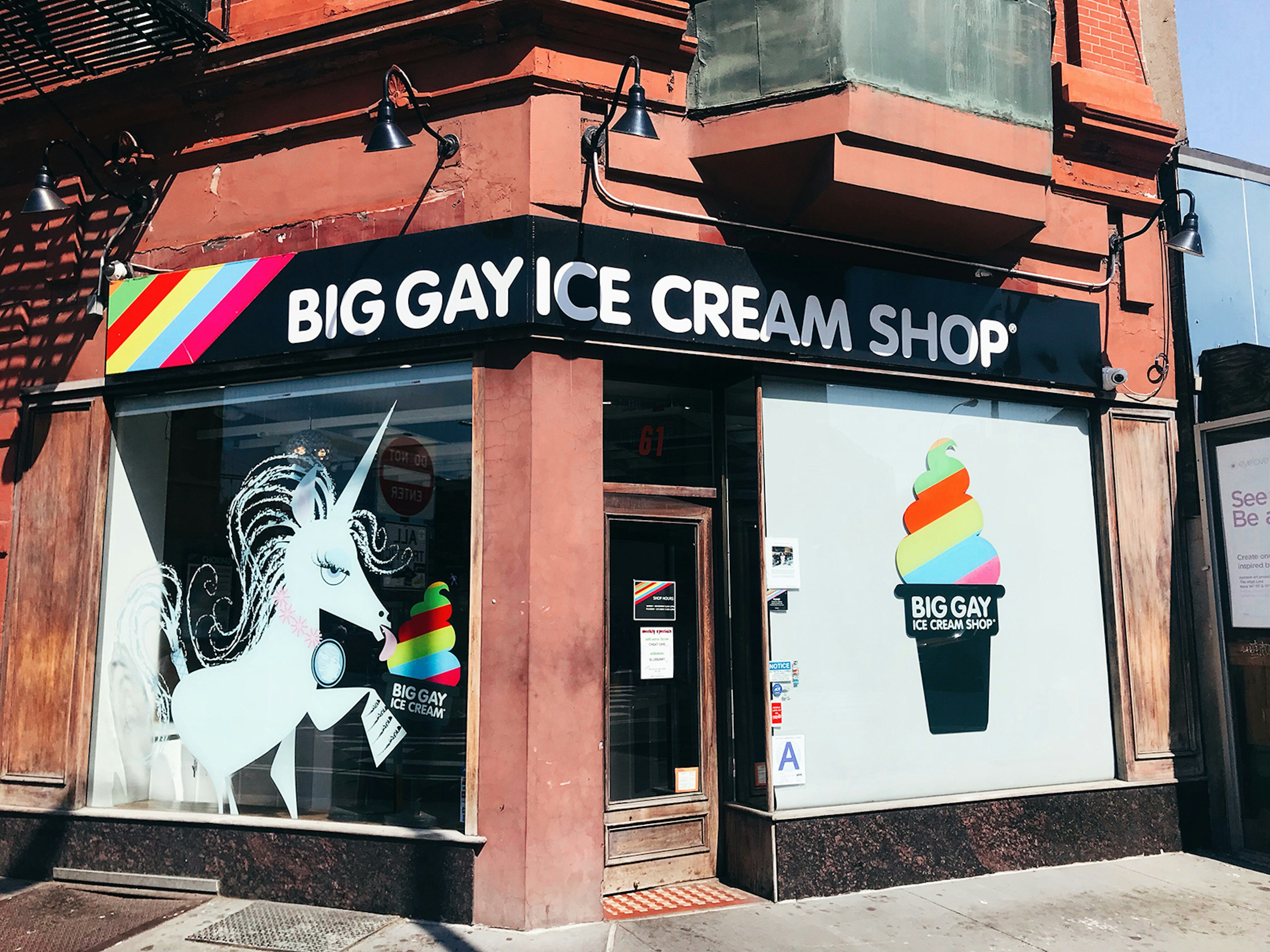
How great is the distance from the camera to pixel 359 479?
21.8ft

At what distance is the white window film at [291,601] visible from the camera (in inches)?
248

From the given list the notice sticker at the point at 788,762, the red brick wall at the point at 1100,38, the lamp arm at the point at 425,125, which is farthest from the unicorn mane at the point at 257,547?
the red brick wall at the point at 1100,38

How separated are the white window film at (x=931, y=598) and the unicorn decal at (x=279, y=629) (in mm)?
2884

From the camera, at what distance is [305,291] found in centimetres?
Result: 659

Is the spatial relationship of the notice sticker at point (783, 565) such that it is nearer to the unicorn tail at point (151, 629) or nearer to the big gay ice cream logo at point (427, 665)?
the big gay ice cream logo at point (427, 665)

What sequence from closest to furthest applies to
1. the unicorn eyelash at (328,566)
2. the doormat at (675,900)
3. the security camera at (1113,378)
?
the doormat at (675,900) < the unicorn eyelash at (328,566) < the security camera at (1113,378)

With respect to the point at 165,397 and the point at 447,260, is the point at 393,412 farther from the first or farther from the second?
the point at 165,397

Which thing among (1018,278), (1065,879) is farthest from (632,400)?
(1065,879)

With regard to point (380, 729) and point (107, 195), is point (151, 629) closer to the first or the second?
point (380, 729)

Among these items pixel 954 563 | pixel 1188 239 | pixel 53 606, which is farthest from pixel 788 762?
pixel 53 606

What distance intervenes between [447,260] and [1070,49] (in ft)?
19.8

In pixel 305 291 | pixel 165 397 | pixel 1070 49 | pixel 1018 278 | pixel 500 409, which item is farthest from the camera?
pixel 1070 49

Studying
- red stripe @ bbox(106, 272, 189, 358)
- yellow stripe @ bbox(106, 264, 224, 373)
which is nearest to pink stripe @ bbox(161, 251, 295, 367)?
yellow stripe @ bbox(106, 264, 224, 373)

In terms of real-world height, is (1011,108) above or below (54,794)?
above
